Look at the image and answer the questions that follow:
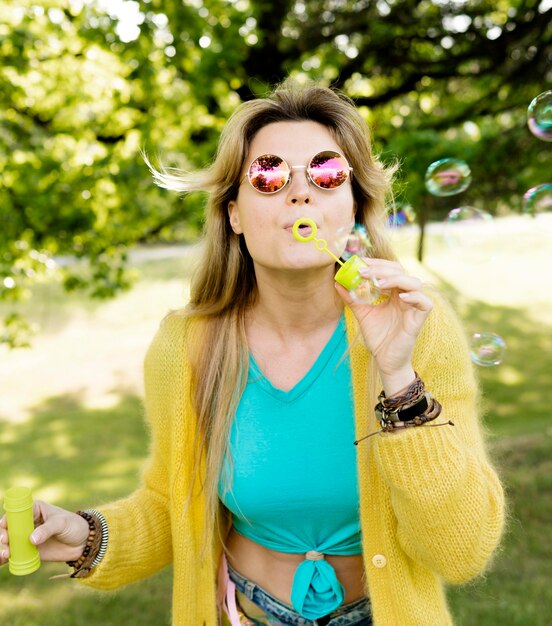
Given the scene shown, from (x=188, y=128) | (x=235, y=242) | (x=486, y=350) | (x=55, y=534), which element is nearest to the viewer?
(x=55, y=534)

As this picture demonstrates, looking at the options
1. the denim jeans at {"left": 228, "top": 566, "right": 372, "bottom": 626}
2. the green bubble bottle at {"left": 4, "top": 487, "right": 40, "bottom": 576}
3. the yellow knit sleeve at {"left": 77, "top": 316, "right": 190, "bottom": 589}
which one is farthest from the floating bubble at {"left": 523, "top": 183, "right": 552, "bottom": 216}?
the green bubble bottle at {"left": 4, "top": 487, "right": 40, "bottom": 576}

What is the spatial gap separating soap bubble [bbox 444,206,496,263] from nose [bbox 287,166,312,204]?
1.22 meters

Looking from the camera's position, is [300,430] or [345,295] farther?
[300,430]

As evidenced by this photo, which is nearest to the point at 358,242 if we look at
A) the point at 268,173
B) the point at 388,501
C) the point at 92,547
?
the point at 268,173

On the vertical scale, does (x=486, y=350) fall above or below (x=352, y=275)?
below

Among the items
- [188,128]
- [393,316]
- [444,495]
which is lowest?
[444,495]

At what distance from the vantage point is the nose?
1.76 meters

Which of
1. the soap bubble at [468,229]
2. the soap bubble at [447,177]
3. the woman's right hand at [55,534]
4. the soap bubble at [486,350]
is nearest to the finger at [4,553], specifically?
the woman's right hand at [55,534]

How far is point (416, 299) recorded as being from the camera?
1.58 meters

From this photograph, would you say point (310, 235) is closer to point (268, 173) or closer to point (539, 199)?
point (268, 173)

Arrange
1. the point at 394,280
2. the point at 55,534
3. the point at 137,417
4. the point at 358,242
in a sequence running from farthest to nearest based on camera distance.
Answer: the point at 137,417 → the point at 358,242 → the point at 55,534 → the point at 394,280

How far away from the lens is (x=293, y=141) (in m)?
1.89

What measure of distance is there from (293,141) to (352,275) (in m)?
0.46

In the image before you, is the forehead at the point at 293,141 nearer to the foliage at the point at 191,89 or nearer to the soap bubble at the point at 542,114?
the soap bubble at the point at 542,114
